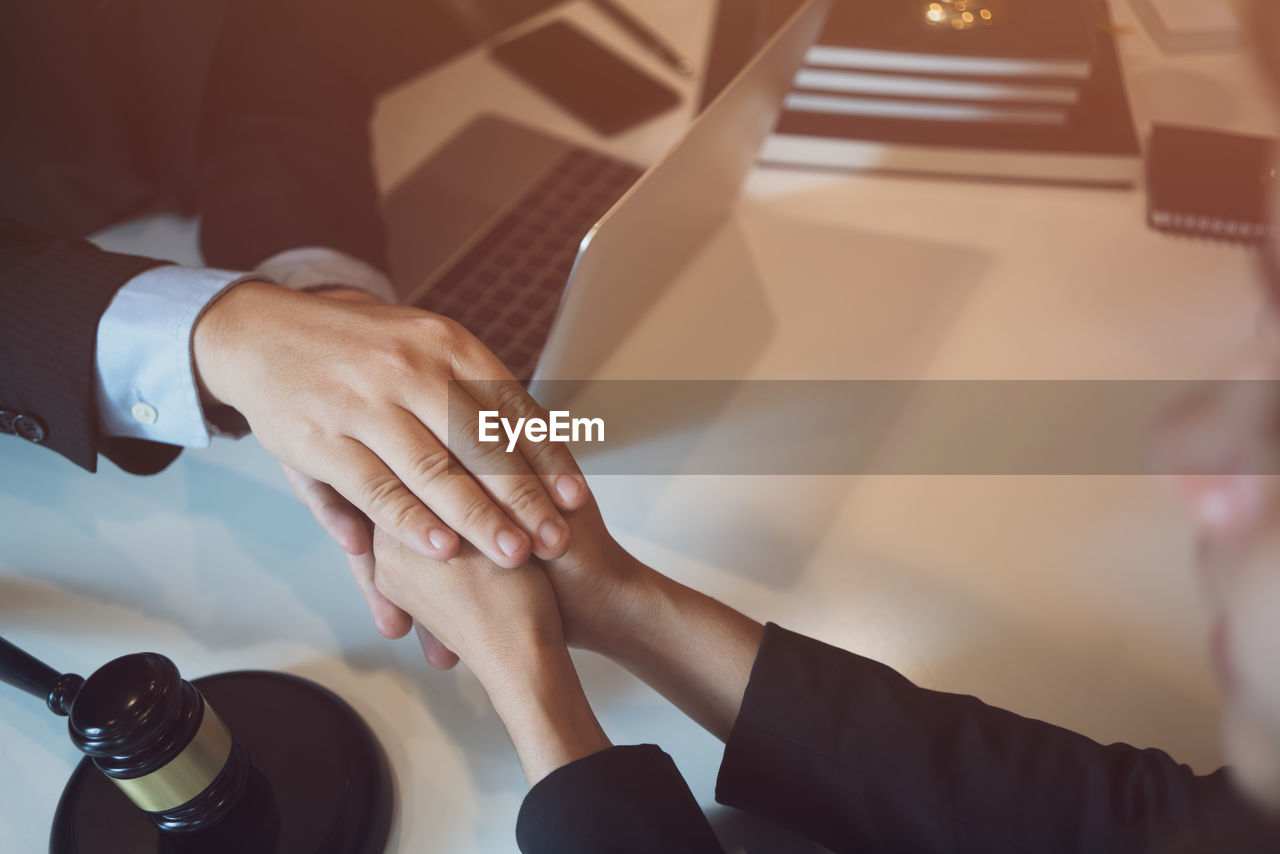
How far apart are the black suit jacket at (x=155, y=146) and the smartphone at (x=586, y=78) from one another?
0.78 feet

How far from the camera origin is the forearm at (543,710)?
58 centimetres

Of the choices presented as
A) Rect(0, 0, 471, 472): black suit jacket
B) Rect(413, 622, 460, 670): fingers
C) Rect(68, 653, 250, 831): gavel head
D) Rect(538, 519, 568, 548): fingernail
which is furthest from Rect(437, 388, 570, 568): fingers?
Rect(0, 0, 471, 472): black suit jacket

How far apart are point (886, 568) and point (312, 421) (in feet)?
1.56

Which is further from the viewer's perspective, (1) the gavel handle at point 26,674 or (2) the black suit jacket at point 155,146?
(2) the black suit jacket at point 155,146

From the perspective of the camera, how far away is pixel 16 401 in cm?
74

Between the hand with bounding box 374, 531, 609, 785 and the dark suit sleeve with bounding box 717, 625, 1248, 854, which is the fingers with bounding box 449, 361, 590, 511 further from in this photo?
the dark suit sleeve with bounding box 717, 625, 1248, 854

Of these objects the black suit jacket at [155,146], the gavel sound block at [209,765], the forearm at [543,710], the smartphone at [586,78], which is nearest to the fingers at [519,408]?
the forearm at [543,710]

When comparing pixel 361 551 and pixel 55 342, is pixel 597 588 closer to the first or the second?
pixel 361 551

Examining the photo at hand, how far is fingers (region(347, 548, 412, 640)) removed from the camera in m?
0.67

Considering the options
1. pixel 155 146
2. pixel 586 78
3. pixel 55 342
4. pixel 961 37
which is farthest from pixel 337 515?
pixel 961 37

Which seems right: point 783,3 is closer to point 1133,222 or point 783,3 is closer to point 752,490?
point 1133,222

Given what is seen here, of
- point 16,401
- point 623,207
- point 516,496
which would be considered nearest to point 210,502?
point 16,401

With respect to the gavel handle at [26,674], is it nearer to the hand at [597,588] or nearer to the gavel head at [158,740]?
the gavel head at [158,740]

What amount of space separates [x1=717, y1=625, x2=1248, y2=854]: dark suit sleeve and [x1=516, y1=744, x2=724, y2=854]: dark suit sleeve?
59 millimetres
